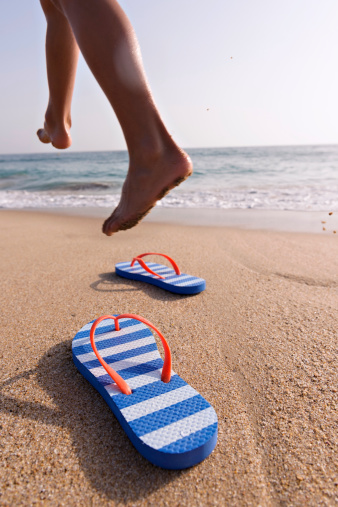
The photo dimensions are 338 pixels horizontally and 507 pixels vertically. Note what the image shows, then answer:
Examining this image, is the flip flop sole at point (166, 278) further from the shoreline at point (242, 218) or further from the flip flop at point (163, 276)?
the shoreline at point (242, 218)

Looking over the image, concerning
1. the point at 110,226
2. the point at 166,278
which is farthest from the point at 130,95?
the point at 166,278

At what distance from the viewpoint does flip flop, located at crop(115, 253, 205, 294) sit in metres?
1.86

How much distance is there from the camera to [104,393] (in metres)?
1.08

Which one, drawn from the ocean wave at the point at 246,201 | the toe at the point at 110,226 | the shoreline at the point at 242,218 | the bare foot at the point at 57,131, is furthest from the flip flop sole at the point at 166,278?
the ocean wave at the point at 246,201

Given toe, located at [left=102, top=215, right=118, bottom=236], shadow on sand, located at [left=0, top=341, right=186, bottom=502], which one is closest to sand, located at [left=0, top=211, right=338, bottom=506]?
shadow on sand, located at [left=0, top=341, right=186, bottom=502]

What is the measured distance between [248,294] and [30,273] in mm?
1252

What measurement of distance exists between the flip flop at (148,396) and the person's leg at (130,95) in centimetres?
43

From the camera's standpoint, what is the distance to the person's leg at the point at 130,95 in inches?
41.1

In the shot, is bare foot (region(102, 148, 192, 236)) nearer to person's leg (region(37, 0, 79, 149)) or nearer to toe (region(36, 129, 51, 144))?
person's leg (region(37, 0, 79, 149))

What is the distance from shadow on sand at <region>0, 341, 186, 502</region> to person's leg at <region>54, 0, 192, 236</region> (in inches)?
23.3

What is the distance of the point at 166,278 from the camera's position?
2.00 meters

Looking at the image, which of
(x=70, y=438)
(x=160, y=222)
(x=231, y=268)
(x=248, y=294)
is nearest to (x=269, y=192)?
(x=160, y=222)

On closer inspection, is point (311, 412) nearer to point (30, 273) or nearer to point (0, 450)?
point (0, 450)

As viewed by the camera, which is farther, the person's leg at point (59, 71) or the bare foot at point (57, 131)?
the bare foot at point (57, 131)
